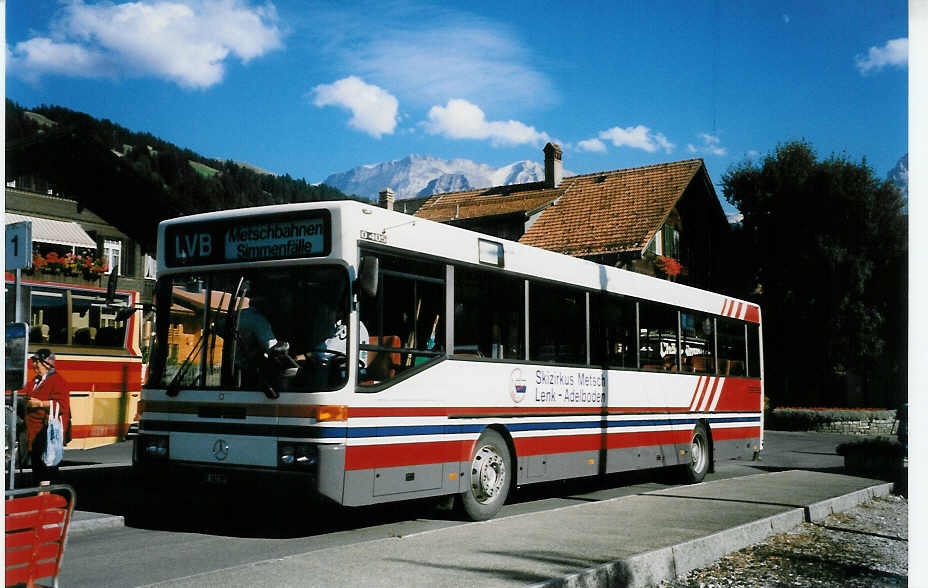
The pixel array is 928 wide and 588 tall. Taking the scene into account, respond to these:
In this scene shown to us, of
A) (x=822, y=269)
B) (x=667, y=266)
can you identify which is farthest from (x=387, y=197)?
(x=822, y=269)

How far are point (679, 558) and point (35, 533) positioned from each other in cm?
499

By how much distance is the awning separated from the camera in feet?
83.5

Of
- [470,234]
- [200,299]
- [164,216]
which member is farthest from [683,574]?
[164,216]

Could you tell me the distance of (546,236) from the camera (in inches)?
1483

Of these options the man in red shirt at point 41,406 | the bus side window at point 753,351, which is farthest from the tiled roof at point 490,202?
the man in red shirt at point 41,406

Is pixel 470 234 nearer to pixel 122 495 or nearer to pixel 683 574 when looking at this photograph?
pixel 683 574

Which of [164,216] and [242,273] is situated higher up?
[164,216]

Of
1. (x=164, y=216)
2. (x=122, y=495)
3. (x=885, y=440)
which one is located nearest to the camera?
(x=122, y=495)

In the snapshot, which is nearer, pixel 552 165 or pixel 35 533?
pixel 35 533

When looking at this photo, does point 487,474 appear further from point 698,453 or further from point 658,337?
point 698,453

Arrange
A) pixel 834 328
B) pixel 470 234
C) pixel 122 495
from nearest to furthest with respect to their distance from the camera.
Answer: pixel 470 234 < pixel 122 495 < pixel 834 328

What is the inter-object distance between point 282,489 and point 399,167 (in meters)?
179

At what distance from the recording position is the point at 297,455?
8484 millimetres

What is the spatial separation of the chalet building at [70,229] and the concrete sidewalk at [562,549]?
1476 centimetres
